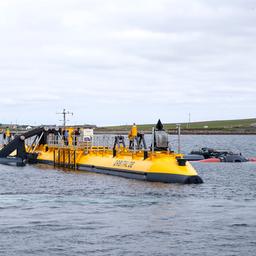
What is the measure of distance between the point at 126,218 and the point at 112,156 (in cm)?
3520

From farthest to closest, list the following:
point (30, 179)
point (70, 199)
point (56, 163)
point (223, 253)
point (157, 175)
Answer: point (56, 163)
point (30, 179)
point (157, 175)
point (70, 199)
point (223, 253)

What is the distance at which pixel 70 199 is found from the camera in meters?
51.3

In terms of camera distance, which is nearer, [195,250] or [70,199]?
[195,250]

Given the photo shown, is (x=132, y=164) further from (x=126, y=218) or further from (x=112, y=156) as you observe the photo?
(x=126, y=218)

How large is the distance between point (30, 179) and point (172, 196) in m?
23.7

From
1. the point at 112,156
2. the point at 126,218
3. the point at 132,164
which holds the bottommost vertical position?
→ the point at 126,218

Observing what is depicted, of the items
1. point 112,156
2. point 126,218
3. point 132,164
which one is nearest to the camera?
point 126,218

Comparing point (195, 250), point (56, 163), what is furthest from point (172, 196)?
point (56, 163)

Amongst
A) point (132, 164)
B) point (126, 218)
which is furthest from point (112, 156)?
point (126, 218)

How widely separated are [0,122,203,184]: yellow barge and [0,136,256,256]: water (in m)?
1.82

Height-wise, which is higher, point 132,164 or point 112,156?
point 112,156

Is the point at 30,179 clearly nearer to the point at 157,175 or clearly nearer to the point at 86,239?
the point at 157,175

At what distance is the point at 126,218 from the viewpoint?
41625 mm

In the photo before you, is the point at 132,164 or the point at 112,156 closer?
the point at 132,164
